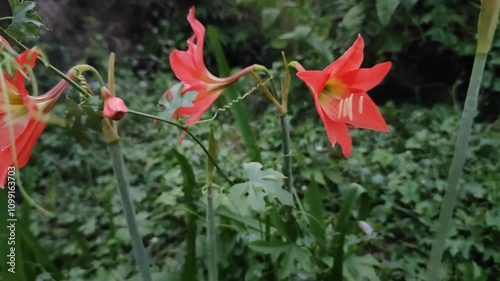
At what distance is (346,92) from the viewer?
87 centimetres

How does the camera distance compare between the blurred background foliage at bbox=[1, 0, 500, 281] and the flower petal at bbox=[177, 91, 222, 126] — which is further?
the blurred background foliage at bbox=[1, 0, 500, 281]

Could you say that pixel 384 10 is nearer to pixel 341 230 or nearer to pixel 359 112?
pixel 341 230

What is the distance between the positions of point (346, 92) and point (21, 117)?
472mm

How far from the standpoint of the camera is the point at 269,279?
4.75 ft

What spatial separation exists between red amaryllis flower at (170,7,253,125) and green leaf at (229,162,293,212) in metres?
0.13

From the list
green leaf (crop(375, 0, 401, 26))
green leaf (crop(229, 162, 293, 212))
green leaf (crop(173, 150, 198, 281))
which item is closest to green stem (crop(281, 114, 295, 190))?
green leaf (crop(229, 162, 293, 212))

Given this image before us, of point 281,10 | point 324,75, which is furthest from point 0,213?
point 281,10

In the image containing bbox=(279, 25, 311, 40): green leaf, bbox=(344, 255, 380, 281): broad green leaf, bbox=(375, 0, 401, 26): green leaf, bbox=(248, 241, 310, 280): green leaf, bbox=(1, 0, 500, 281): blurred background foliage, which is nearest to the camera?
bbox=(248, 241, 310, 280): green leaf

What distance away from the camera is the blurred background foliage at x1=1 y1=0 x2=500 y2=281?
158 cm

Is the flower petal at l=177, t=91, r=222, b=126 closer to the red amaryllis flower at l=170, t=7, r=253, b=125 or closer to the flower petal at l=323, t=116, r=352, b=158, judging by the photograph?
the red amaryllis flower at l=170, t=7, r=253, b=125

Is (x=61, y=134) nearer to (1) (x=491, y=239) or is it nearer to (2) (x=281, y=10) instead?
(2) (x=281, y=10)

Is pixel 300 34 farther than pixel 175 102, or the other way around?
pixel 300 34

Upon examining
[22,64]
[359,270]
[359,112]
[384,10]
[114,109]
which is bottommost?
[359,270]

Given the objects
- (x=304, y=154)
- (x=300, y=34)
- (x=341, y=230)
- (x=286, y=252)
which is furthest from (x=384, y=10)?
(x=286, y=252)
